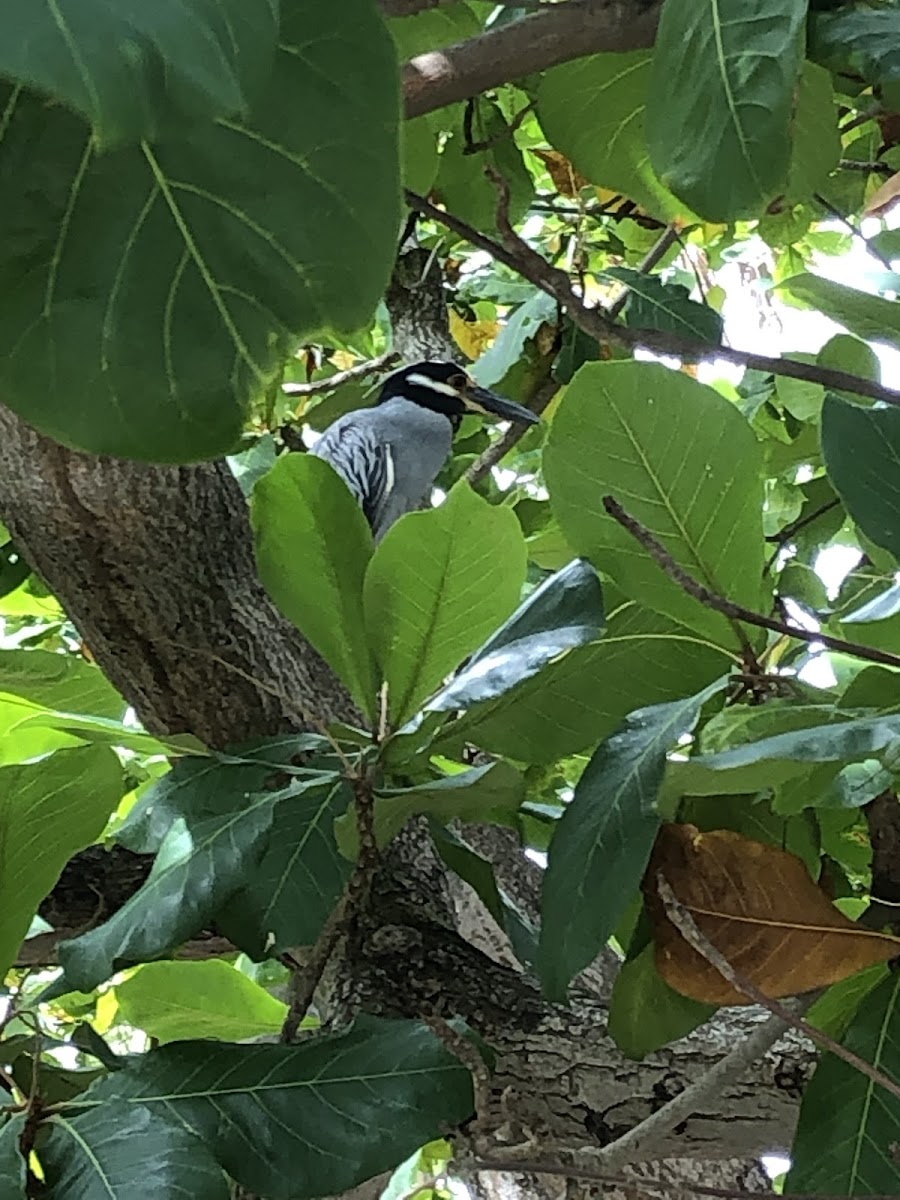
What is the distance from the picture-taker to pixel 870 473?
1.73 feet

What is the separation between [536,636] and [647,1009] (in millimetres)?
180

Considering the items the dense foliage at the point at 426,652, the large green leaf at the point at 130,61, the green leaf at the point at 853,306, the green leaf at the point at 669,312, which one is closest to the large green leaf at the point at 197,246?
the dense foliage at the point at 426,652

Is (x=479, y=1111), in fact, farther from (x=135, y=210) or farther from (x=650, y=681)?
(x=135, y=210)

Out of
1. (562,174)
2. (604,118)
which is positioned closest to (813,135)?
(604,118)

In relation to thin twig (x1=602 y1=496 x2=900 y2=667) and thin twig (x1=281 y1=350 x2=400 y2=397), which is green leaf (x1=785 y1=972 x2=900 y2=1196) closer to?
thin twig (x1=602 y1=496 x2=900 y2=667)

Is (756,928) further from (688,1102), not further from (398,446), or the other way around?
(398,446)

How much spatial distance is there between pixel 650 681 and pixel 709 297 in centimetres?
136

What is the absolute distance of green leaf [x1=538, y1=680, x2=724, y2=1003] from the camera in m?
0.49

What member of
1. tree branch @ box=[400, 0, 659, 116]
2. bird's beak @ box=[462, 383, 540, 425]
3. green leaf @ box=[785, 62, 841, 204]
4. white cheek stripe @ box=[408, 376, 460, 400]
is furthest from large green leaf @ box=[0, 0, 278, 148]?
white cheek stripe @ box=[408, 376, 460, 400]

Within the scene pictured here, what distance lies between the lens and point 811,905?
54 centimetres

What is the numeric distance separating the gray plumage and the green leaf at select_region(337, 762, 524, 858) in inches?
80.9

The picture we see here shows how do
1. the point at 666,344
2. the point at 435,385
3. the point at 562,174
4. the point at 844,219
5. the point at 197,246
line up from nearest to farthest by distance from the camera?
1. the point at 197,246
2. the point at 666,344
3. the point at 844,219
4. the point at 562,174
5. the point at 435,385

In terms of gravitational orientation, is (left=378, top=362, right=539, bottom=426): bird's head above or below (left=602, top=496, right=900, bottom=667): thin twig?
below

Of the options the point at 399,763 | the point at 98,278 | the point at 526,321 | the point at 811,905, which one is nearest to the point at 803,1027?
the point at 811,905
